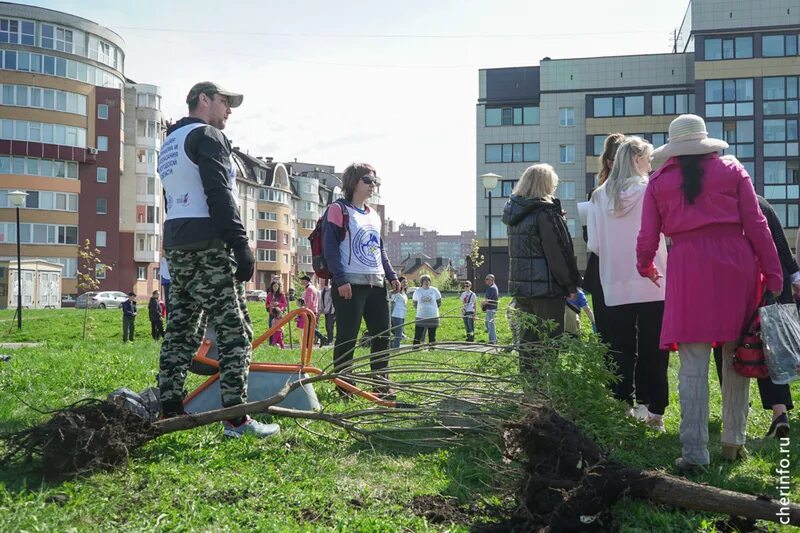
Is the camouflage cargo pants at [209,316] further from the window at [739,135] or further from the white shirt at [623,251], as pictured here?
the window at [739,135]

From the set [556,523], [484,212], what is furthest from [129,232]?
[556,523]

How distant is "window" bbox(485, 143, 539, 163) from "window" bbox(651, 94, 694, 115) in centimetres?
968

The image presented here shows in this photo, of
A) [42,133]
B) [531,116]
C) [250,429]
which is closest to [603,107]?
[531,116]

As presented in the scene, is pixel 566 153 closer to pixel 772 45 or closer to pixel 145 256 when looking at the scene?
pixel 772 45

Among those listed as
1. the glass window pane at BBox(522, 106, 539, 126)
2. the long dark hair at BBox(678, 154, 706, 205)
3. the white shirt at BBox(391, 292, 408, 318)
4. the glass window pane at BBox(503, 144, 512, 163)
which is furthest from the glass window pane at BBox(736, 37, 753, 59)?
the long dark hair at BBox(678, 154, 706, 205)

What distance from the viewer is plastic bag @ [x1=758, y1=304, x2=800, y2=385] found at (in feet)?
13.2

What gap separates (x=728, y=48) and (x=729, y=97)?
3576mm

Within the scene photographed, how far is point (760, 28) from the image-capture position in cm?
5672

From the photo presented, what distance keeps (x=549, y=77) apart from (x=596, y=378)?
6264 centimetres

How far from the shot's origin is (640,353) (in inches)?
212

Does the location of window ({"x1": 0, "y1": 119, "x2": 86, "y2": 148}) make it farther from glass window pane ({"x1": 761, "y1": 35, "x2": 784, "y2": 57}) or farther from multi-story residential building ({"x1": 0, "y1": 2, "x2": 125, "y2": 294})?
glass window pane ({"x1": 761, "y1": 35, "x2": 784, "y2": 57})

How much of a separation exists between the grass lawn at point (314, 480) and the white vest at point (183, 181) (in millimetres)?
1345

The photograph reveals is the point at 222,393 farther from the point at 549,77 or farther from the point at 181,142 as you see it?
the point at 549,77

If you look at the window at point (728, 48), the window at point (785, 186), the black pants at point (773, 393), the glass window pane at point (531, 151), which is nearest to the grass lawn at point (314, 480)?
the black pants at point (773, 393)
